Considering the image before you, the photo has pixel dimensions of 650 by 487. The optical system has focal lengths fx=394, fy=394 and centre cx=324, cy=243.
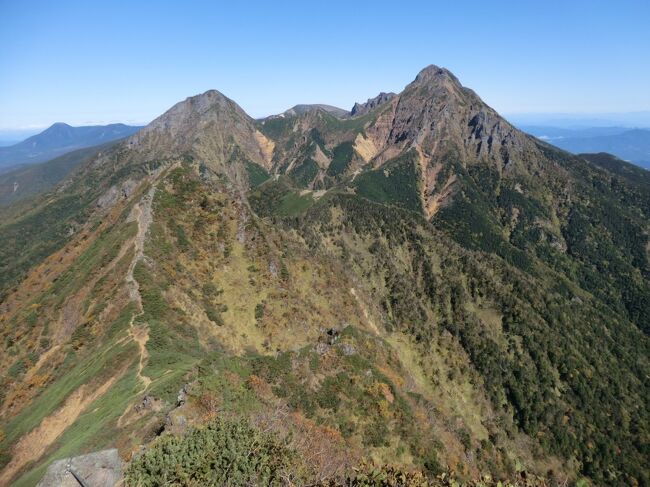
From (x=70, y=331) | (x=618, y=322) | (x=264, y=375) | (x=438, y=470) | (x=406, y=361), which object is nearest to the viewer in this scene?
(x=264, y=375)

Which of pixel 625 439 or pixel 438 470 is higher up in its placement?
pixel 438 470

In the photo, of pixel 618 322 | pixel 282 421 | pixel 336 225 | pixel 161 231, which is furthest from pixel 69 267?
pixel 618 322

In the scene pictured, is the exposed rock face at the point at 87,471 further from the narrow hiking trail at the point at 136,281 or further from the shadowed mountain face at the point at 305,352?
the narrow hiking trail at the point at 136,281

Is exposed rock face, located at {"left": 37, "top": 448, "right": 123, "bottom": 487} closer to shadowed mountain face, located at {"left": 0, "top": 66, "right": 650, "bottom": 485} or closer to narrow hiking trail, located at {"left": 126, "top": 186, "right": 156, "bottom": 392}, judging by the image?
shadowed mountain face, located at {"left": 0, "top": 66, "right": 650, "bottom": 485}

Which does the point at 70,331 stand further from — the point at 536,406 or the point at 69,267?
the point at 536,406

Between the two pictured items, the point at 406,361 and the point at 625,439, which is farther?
the point at 625,439

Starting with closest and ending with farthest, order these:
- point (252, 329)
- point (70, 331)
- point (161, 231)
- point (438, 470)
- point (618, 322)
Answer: point (438, 470) → point (70, 331) → point (252, 329) → point (161, 231) → point (618, 322)
